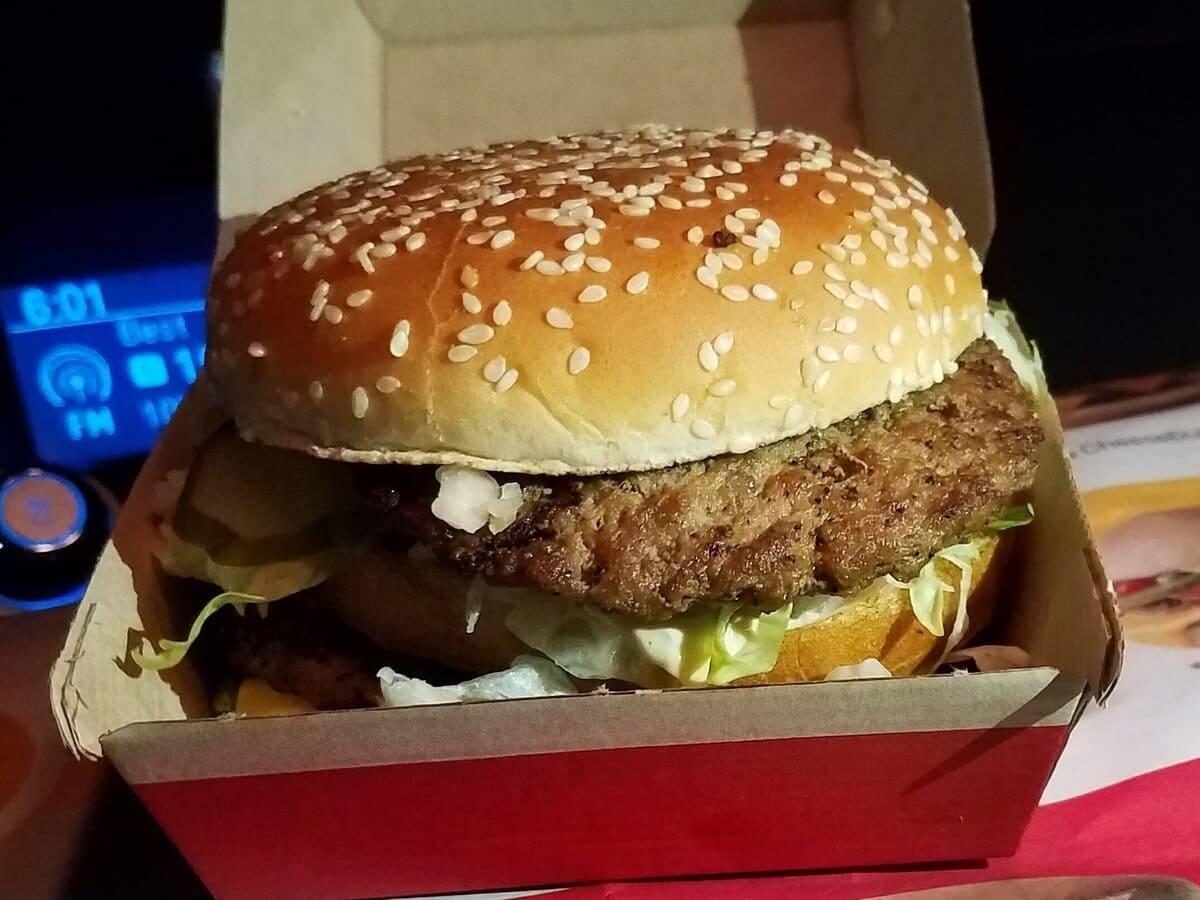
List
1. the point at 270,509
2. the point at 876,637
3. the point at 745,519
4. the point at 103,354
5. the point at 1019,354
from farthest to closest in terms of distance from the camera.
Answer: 1. the point at 103,354
2. the point at 1019,354
3. the point at 270,509
4. the point at 876,637
5. the point at 745,519

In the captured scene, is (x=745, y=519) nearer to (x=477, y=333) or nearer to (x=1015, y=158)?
(x=477, y=333)

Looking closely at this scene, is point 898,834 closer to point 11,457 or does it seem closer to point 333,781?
point 333,781

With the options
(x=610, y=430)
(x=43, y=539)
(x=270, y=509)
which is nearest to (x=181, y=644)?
(x=270, y=509)

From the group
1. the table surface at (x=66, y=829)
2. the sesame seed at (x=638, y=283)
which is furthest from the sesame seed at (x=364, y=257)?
the table surface at (x=66, y=829)

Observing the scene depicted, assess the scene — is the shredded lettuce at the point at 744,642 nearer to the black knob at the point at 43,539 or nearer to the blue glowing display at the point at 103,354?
the black knob at the point at 43,539

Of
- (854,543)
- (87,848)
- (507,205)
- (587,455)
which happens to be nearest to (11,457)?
(87,848)

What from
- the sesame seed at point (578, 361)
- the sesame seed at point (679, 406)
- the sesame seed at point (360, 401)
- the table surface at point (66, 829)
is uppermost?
the sesame seed at point (578, 361)
